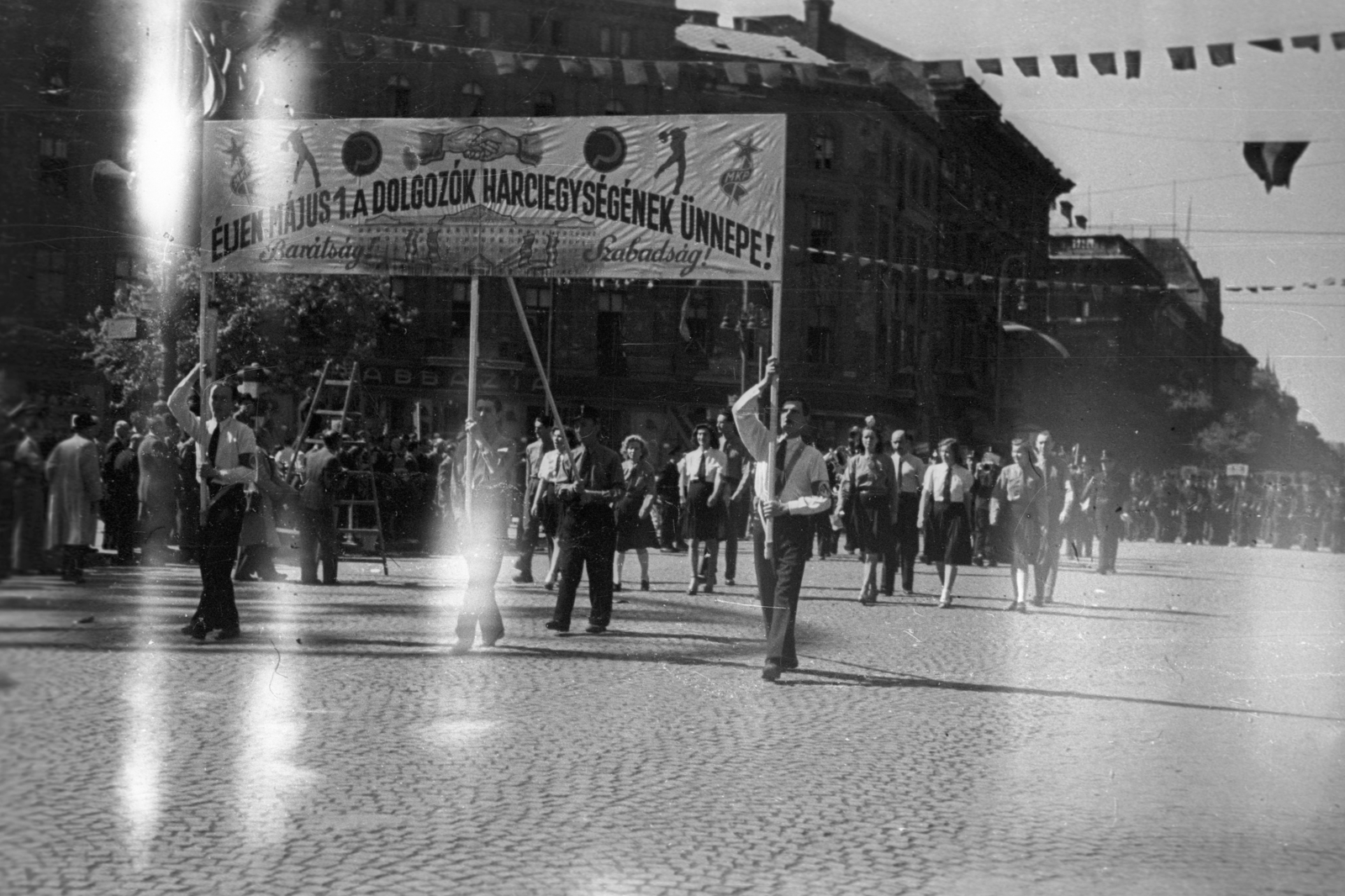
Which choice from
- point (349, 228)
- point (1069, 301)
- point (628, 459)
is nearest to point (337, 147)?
point (349, 228)

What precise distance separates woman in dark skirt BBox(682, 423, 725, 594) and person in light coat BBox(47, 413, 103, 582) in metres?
13.9

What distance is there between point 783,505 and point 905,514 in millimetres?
8237

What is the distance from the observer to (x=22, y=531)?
193cm

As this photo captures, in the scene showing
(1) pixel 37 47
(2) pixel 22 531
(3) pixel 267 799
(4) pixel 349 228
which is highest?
(4) pixel 349 228

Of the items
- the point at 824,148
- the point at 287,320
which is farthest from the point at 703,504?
the point at 824,148

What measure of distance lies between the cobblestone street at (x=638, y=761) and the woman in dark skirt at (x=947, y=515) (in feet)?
12.3

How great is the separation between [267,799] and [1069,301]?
2645 inches

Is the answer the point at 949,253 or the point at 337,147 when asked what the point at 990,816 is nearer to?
the point at 337,147

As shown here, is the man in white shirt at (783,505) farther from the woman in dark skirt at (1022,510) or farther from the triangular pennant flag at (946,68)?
the woman in dark skirt at (1022,510)

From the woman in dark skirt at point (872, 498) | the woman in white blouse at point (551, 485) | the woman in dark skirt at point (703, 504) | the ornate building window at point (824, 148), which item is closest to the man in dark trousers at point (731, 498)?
the woman in dark skirt at point (703, 504)

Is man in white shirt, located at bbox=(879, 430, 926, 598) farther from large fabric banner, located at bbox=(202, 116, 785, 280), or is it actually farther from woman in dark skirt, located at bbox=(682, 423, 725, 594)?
large fabric banner, located at bbox=(202, 116, 785, 280)

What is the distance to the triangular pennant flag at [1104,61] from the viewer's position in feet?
38.3

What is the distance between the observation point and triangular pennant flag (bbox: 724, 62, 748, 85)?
1424cm

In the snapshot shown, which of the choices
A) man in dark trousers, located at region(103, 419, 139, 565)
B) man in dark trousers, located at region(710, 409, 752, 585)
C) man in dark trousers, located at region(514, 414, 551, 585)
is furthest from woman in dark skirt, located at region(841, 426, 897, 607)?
man in dark trousers, located at region(103, 419, 139, 565)
